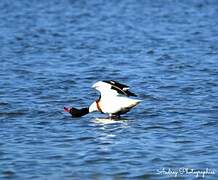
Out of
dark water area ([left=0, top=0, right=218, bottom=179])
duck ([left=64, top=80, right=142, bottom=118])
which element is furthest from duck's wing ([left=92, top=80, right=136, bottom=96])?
dark water area ([left=0, top=0, right=218, bottom=179])

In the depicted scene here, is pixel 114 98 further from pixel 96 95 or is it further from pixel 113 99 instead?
pixel 96 95

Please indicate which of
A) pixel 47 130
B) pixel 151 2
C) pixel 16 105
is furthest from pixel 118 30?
pixel 47 130

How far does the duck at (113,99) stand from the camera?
14692mm

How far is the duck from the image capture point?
14692mm

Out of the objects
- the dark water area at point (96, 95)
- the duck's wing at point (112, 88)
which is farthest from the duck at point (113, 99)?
the dark water area at point (96, 95)

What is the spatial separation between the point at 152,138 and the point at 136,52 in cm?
1150

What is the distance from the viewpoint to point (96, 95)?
1759 cm

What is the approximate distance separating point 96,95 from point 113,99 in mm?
2833

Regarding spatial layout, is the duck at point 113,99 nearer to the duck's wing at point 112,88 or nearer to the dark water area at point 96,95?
the duck's wing at point 112,88

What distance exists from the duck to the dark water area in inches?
8.3

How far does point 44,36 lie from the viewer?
95.1 ft

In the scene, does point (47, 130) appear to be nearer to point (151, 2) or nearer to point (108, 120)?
point (108, 120)

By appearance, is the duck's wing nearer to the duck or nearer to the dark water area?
the duck

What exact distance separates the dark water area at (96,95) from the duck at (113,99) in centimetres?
21
